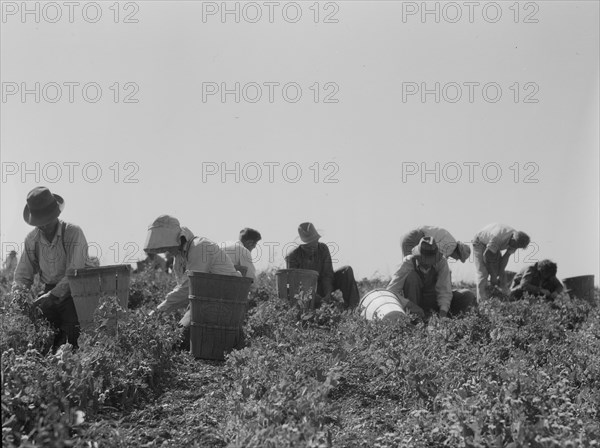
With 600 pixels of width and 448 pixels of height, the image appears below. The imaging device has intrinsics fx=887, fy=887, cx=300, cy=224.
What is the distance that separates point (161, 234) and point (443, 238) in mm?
4285

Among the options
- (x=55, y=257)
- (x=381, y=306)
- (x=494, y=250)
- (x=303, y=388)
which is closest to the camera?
(x=303, y=388)

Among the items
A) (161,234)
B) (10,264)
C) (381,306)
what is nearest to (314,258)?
(381,306)

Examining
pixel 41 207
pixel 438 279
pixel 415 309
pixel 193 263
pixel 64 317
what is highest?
pixel 41 207

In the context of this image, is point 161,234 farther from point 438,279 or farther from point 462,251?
point 462,251

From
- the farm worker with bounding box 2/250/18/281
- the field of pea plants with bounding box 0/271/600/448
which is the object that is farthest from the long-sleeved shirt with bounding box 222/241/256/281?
the farm worker with bounding box 2/250/18/281

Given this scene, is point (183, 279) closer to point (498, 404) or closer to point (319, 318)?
point (319, 318)

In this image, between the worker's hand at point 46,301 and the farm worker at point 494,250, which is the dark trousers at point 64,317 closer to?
the worker's hand at point 46,301

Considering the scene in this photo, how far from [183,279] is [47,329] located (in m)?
1.27

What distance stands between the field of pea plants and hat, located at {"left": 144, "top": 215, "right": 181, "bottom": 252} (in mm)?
543

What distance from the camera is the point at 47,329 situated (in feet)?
20.0

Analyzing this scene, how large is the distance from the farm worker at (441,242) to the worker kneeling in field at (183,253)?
10.4 feet

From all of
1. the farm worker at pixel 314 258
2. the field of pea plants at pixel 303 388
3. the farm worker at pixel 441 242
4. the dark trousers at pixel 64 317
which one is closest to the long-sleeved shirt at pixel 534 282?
the farm worker at pixel 441 242

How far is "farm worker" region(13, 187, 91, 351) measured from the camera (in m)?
6.41

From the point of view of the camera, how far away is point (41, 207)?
6.38 meters
